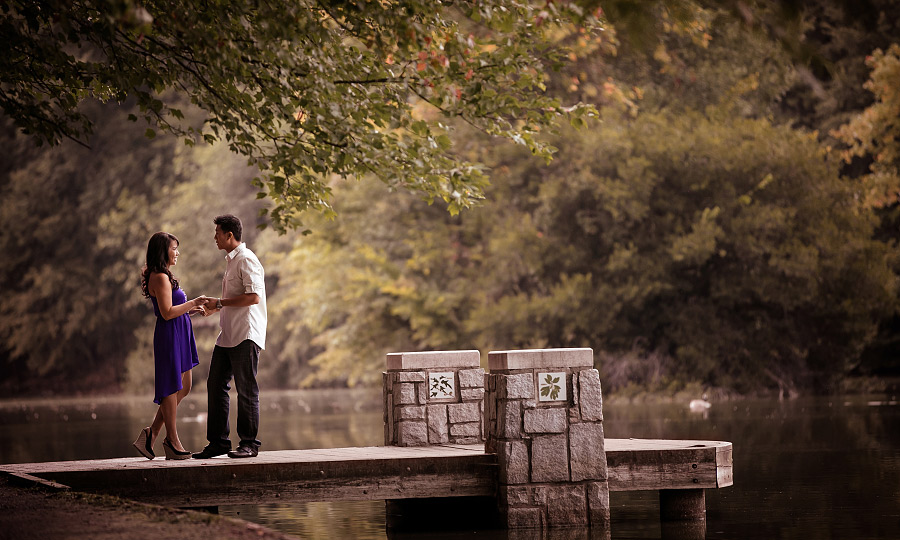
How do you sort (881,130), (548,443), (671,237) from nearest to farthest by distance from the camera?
(548,443) < (671,237) < (881,130)

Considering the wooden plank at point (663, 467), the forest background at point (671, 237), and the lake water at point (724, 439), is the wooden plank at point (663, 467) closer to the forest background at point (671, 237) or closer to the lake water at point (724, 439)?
the lake water at point (724, 439)

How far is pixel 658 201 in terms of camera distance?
101 ft

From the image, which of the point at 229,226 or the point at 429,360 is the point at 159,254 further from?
the point at 429,360

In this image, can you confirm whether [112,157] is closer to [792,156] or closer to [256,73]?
[792,156]

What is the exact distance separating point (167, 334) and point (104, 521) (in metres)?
2.86

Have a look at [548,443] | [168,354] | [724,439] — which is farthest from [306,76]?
[724,439]

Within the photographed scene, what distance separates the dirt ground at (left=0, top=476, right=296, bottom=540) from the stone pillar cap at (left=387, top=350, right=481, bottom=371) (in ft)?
A: 11.1

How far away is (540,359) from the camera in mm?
10680

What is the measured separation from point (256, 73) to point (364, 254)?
21.9 meters

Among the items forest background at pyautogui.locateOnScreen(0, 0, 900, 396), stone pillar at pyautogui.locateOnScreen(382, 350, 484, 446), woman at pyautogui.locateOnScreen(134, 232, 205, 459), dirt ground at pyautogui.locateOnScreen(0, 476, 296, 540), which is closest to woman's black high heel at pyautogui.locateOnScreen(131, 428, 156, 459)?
woman at pyautogui.locateOnScreen(134, 232, 205, 459)

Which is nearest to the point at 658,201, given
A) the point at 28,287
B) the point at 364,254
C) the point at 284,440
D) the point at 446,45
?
the point at 364,254

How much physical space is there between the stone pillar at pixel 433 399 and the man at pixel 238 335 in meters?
1.57

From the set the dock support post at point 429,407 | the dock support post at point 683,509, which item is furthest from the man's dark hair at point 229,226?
the dock support post at point 683,509

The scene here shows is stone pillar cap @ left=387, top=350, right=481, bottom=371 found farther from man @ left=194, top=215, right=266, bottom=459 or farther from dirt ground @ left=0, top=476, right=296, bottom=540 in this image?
dirt ground @ left=0, top=476, right=296, bottom=540
